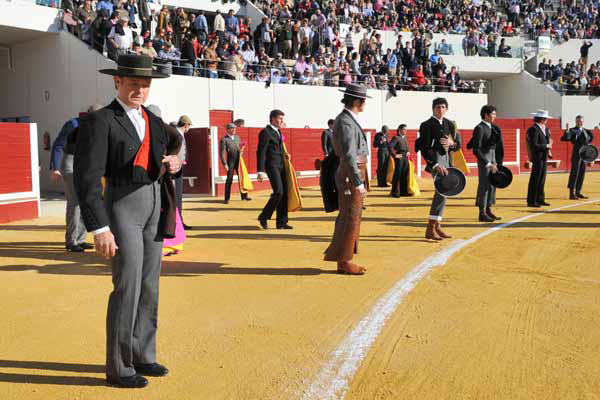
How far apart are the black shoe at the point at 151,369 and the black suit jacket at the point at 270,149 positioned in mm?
6640

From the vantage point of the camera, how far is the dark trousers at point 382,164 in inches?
703

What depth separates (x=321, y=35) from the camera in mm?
28312

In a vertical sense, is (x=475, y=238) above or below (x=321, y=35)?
below

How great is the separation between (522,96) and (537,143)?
25.0 m

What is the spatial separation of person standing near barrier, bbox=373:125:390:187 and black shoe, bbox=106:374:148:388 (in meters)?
13.5

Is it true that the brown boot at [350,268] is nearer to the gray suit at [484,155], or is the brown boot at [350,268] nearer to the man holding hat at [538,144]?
the gray suit at [484,155]

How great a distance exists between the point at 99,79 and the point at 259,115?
635 centimetres

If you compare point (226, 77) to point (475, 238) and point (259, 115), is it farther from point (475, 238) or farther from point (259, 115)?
point (475, 238)

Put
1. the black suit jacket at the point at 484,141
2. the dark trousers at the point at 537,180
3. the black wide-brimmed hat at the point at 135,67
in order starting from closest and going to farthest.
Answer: the black wide-brimmed hat at the point at 135,67, the black suit jacket at the point at 484,141, the dark trousers at the point at 537,180

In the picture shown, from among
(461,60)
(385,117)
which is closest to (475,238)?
(385,117)

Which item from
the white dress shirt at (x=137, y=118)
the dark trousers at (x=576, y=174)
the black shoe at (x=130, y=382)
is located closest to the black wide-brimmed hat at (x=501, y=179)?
the dark trousers at (x=576, y=174)

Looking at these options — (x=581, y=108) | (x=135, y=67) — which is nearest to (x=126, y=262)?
(x=135, y=67)

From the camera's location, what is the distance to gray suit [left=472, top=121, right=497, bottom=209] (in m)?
10.8

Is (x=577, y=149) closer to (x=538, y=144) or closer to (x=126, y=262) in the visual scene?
(x=538, y=144)
